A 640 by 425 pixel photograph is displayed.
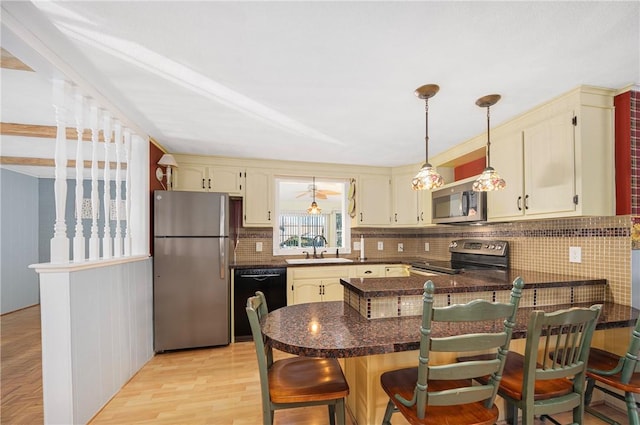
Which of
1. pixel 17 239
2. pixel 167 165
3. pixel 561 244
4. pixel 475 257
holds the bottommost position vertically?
pixel 475 257

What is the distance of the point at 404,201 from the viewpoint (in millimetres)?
4160

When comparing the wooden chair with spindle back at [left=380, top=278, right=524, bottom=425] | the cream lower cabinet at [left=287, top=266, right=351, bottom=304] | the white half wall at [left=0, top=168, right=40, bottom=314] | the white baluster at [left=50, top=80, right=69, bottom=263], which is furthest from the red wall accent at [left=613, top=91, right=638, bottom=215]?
the white half wall at [left=0, top=168, right=40, bottom=314]

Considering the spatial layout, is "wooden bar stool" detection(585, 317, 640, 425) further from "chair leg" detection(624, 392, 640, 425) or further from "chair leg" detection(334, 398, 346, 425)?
"chair leg" detection(334, 398, 346, 425)

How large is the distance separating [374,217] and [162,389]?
3137mm

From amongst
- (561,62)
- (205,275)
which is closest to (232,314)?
(205,275)

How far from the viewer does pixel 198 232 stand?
3.14m

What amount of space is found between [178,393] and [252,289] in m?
1.29

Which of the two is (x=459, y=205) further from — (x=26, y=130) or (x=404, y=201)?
(x=26, y=130)

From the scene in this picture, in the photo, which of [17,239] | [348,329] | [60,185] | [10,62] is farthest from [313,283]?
[17,239]

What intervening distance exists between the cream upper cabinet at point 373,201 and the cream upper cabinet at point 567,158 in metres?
1.95

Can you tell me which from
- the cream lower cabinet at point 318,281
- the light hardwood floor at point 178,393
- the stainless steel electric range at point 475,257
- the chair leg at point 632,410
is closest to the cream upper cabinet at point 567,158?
the stainless steel electric range at point 475,257

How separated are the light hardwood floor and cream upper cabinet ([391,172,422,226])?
7.99 ft

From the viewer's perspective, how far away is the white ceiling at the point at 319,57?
1267mm

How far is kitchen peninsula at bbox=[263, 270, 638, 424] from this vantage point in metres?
1.28
